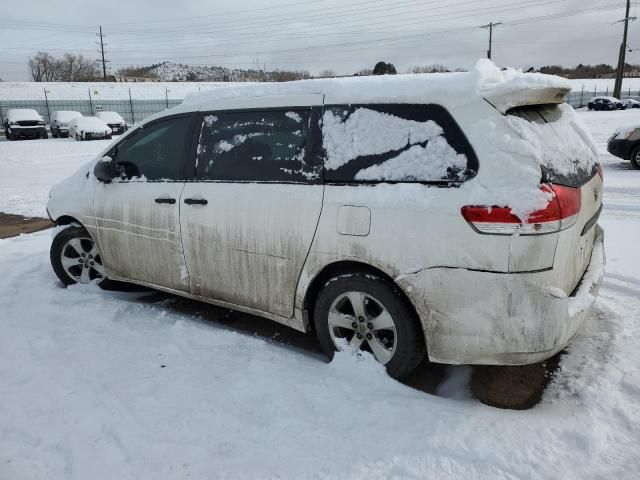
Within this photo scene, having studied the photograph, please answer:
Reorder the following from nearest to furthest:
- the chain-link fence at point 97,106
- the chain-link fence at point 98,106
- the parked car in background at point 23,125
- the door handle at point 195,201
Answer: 1. the door handle at point 195,201
2. the parked car in background at point 23,125
3. the chain-link fence at point 98,106
4. the chain-link fence at point 97,106

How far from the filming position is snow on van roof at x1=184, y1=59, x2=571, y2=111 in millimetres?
2705

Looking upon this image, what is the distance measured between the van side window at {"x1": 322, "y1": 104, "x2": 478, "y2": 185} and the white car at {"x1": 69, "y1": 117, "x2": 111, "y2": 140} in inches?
980

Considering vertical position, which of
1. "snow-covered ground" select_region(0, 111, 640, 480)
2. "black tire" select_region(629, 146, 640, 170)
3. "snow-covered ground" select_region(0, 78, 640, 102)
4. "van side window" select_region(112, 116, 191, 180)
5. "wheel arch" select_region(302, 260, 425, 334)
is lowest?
"snow-covered ground" select_region(0, 111, 640, 480)

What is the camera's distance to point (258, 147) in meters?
3.50

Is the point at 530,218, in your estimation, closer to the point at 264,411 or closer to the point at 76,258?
the point at 264,411

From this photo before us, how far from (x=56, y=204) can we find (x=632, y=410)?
16.0 feet

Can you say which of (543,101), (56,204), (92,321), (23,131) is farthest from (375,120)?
(23,131)

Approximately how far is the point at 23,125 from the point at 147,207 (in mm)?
28016

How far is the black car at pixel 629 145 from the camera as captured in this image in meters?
10.8

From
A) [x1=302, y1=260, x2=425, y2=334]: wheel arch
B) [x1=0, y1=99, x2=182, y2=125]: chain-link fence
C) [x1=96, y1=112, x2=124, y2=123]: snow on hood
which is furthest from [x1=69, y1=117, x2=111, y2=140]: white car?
[x1=302, y1=260, x2=425, y2=334]: wheel arch

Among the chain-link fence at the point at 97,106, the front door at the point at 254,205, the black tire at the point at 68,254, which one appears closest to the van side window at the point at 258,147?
the front door at the point at 254,205

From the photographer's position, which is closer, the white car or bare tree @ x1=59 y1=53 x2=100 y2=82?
the white car

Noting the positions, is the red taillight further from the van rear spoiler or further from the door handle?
the door handle

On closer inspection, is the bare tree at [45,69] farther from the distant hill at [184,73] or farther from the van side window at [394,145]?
the van side window at [394,145]
